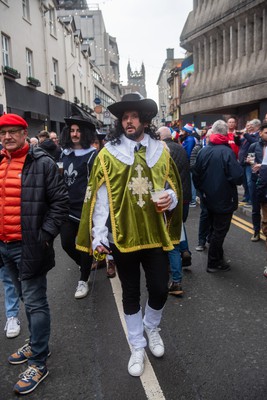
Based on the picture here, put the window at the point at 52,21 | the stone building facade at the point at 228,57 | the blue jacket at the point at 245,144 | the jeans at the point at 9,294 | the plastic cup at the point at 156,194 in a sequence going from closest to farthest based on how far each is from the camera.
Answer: the plastic cup at the point at 156,194 < the jeans at the point at 9,294 < the blue jacket at the point at 245,144 < the stone building facade at the point at 228,57 < the window at the point at 52,21

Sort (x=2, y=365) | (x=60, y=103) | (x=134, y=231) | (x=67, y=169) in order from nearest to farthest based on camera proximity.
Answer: (x=134, y=231) → (x=2, y=365) → (x=67, y=169) → (x=60, y=103)

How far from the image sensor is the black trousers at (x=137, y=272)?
2.90 m

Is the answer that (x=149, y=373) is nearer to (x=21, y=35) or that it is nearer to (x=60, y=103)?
(x=21, y=35)

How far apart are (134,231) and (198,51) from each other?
2187 cm

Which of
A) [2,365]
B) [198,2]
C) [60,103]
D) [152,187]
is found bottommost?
[2,365]

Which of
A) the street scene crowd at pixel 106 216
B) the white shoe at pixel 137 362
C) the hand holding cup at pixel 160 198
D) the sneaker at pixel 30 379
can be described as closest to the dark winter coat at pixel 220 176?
the street scene crowd at pixel 106 216

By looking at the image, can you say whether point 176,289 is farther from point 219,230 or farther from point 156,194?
point 156,194

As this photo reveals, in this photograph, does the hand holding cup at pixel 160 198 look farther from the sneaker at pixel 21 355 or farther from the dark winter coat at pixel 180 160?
the dark winter coat at pixel 180 160

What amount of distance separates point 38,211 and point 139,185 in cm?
77

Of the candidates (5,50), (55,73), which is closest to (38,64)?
(55,73)

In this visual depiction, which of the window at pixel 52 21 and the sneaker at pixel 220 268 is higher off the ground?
the window at pixel 52 21

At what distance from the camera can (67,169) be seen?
4492mm

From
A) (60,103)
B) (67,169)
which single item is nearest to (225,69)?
(60,103)

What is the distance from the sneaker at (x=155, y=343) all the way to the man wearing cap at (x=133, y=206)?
17cm
